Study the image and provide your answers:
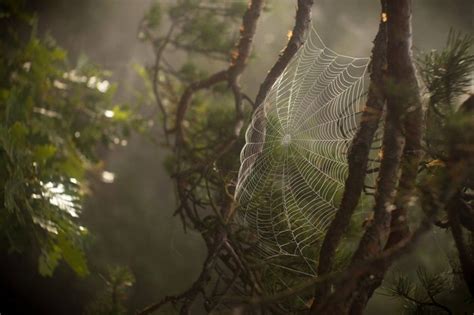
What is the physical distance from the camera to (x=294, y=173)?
1353mm

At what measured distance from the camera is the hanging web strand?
3.08 feet

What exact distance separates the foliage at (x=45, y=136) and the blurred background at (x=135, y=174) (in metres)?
0.32

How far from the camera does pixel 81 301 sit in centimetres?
272

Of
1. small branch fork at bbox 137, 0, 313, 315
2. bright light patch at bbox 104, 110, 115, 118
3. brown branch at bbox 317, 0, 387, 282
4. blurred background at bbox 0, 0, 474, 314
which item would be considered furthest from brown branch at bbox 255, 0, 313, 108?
bright light patch at bbox 104, 110, 115, 118

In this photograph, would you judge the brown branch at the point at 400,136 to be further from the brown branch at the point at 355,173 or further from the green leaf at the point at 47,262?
the green leaf at the point at 47,262

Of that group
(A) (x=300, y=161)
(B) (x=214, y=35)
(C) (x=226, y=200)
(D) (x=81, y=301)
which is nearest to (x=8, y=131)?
(C) (x=226, y=200)

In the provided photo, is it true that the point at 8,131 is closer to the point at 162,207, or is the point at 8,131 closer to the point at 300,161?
the point at 300,161

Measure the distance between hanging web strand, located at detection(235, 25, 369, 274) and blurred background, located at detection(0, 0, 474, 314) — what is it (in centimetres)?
55

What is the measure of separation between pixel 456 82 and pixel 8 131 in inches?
35.4

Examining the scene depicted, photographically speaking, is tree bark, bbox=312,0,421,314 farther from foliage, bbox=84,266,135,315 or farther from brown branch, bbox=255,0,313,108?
foliage, bbox=84,266,135,315

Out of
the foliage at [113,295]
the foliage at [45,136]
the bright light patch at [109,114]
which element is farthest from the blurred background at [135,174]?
the foliage at [113,295]

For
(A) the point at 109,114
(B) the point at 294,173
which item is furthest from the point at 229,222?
Answer: (A) the point at 109,114

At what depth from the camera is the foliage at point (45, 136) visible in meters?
1.03

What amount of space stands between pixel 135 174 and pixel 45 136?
3.98m
